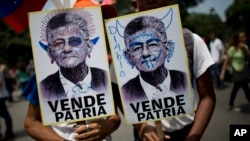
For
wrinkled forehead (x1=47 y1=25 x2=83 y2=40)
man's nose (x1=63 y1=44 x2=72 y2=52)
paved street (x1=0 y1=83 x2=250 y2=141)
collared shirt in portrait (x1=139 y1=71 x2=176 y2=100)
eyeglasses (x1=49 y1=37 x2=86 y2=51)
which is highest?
wrinkled forehead (x1=47 y1=25 x2=83 y2=40)

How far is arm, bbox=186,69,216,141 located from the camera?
7.23ft

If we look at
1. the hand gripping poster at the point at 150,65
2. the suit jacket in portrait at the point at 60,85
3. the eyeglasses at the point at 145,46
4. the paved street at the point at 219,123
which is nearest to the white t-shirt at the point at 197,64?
the hand gripping poster at the point at 150,65

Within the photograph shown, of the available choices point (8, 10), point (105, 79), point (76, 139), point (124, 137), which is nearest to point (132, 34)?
point (105, 79)

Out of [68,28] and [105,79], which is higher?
[68,28]

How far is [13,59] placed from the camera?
37781 mm

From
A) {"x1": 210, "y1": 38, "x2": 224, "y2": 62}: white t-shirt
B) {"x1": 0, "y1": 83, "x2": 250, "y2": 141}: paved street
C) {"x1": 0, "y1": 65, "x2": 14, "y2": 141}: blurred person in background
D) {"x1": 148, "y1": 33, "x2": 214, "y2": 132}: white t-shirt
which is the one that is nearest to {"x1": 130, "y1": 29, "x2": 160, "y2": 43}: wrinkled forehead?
{"x1": 148, "y1": 33, "x2": 214, "y2": 132}: white t-shirt

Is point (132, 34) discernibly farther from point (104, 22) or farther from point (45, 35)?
point (45, 35)

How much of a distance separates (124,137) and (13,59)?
113 ft

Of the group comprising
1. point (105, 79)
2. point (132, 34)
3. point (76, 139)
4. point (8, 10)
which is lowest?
point (76, 139)

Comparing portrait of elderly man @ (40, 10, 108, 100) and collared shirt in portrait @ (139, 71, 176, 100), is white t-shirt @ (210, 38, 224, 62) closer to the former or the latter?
collared shirt in portrait @ (139, 71, 176, 100)

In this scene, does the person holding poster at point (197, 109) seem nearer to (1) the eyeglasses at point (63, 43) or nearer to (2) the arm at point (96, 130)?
(2) the arm at point (96, 130)

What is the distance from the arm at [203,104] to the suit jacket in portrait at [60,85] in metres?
0.55

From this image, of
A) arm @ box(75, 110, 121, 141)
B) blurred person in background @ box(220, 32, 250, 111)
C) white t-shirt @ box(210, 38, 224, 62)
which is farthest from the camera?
white t-shirt @ box(210, 38, 224, 62)

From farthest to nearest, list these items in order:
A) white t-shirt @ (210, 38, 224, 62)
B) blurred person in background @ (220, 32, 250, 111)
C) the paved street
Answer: white t-shirt @ (210, 38, 224, 62) < blurred person in background @ (220, 32, 250, 111) < the paved street
